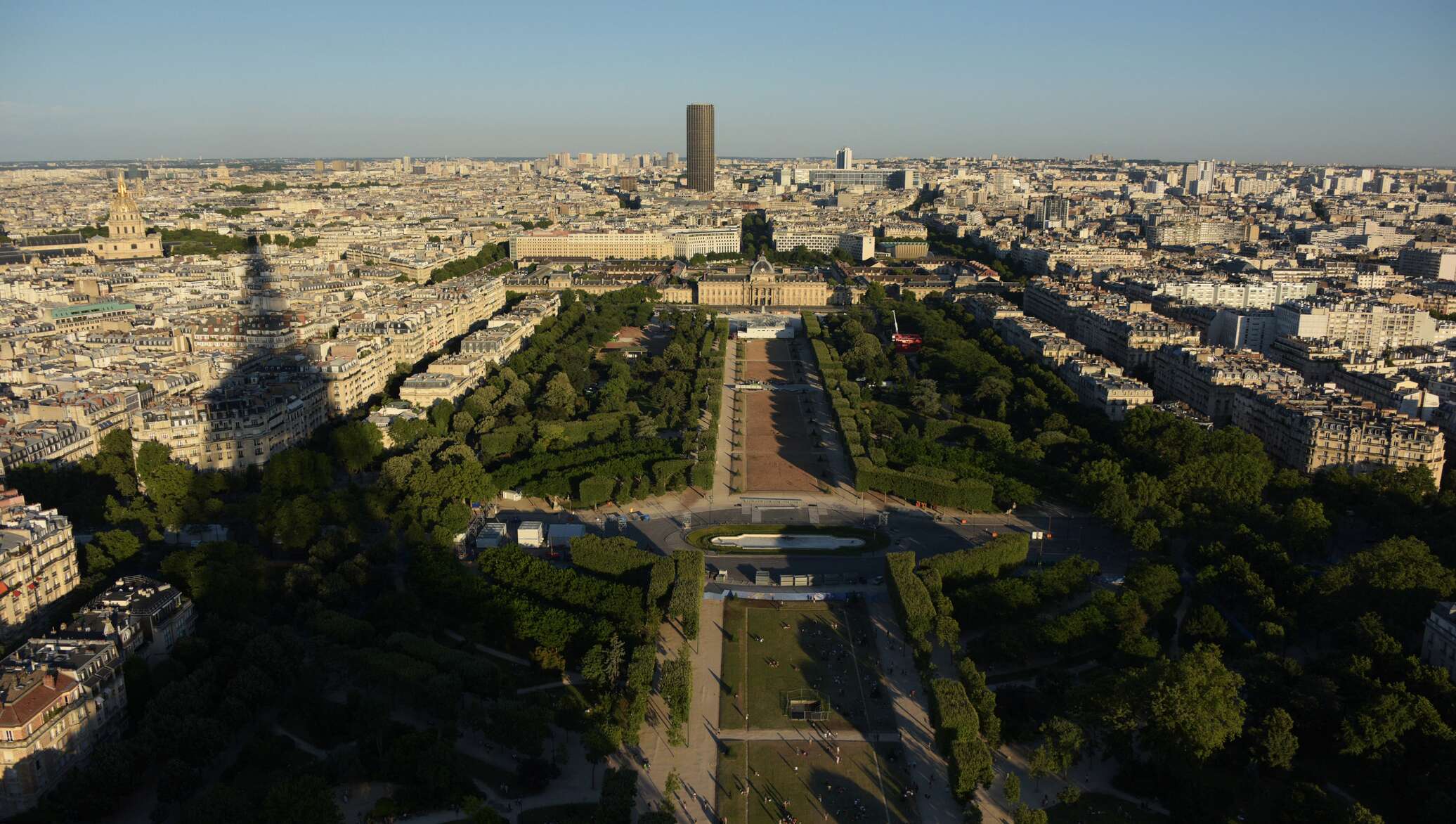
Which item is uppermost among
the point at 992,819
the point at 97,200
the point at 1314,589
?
the point at 97,200

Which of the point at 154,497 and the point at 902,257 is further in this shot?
the point at 902,257

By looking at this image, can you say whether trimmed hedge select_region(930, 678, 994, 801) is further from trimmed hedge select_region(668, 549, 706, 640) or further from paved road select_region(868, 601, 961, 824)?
trimmed hedge select_region(668, 549, 706, 640)

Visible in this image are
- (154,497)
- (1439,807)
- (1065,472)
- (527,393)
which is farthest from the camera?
(527,393)

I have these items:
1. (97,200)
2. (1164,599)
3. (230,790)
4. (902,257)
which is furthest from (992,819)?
(97,200)

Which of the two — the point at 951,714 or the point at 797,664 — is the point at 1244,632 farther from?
the point at 797,664

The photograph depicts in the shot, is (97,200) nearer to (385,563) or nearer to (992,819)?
(385,563)

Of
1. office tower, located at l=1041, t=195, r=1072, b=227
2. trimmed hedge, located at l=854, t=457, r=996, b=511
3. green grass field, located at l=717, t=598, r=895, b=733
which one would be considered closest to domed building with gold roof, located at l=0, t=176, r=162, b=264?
trimmed hedge, located at l=854, t=457, r=996, b=511

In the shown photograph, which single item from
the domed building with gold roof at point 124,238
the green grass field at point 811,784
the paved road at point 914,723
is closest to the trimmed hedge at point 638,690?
the green grass field at point 811,784
